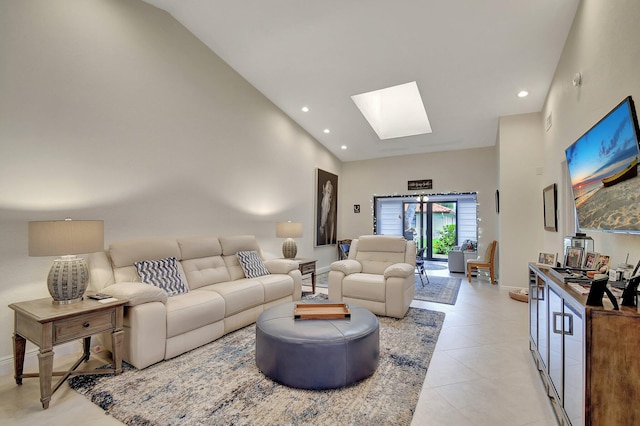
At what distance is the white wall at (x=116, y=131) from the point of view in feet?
8.04

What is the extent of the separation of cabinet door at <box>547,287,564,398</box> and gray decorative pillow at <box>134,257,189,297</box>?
3156mm

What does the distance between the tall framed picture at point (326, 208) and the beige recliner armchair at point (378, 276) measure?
220 centimetres

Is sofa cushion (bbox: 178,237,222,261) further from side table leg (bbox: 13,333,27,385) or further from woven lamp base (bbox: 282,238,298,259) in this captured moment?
side table leg (bbox: 13,333,27,385)

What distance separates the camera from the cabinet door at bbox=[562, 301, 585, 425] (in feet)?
4.38

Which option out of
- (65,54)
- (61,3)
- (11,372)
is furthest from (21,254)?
(61,3)

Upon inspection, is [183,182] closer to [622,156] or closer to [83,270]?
[83,270]

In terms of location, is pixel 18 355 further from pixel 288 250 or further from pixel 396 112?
pixel 396 112

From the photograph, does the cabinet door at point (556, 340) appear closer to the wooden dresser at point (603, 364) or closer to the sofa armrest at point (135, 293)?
the wooden dresser at point (603, 364)

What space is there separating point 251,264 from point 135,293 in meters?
1.67

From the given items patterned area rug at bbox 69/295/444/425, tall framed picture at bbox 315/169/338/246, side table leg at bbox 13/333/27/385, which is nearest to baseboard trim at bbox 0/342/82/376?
side table leg at bbox 13/333/27/385

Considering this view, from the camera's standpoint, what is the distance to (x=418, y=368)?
240 cm

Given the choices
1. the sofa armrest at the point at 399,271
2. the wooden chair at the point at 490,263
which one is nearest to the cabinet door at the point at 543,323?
the sofa armrest at the point at 399,271

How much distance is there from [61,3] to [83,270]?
8.04 feet

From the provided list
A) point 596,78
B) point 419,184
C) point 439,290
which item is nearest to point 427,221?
point 419,184
